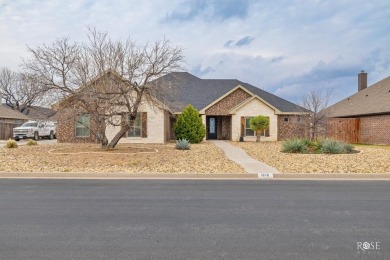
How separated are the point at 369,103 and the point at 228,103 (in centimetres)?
1231

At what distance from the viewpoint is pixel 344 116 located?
99.1 ft

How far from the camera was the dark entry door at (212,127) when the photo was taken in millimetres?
31734

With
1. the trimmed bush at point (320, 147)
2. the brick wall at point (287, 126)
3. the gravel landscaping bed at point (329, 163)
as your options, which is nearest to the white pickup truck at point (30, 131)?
the brick wall at point (287, 126)

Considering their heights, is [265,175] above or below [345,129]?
below

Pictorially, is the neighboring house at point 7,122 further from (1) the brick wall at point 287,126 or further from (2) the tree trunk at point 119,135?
(1) the brick wall at point 287,126

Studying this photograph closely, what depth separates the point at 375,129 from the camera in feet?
84.9

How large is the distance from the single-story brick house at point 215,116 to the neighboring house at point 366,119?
3175mm
